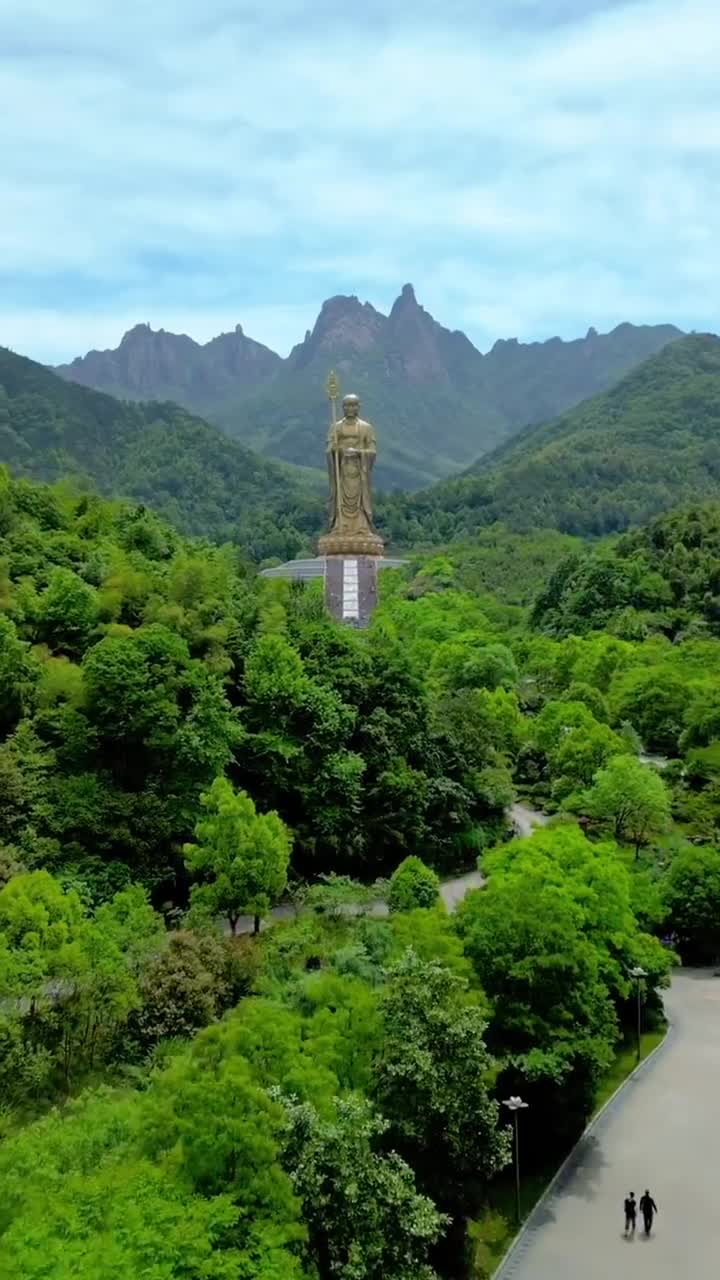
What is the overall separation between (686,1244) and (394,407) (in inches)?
6798

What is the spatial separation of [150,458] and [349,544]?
6122cm

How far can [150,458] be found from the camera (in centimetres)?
10362

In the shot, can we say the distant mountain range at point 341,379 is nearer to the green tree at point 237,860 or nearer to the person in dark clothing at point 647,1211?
the green tree at point 237,860

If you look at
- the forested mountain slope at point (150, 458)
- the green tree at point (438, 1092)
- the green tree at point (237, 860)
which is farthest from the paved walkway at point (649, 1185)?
the forested mountain slope at point (150, 458)

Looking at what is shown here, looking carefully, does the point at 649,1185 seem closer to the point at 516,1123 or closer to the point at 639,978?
the point at 516,1123

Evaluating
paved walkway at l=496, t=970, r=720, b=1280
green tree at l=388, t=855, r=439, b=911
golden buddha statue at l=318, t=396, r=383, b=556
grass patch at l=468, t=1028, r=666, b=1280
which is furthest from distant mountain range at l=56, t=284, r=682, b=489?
grass patch at l=468, t=1028, r=666, b=1280

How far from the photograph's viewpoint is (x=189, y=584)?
80.2 feet

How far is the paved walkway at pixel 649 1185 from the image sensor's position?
1176 centimetres

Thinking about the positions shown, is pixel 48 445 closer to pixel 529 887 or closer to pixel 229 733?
pixel 229 733

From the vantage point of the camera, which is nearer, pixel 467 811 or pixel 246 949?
pixel 246 949

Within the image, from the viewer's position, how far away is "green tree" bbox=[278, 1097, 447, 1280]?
31.5ft

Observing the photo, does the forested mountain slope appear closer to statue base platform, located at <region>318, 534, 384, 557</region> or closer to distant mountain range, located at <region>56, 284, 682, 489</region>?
statue base platform, located at <region>318, 534, 384, 557</region>

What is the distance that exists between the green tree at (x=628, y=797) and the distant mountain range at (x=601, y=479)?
171ft

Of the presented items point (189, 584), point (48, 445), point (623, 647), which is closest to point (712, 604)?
point (623, 647)
